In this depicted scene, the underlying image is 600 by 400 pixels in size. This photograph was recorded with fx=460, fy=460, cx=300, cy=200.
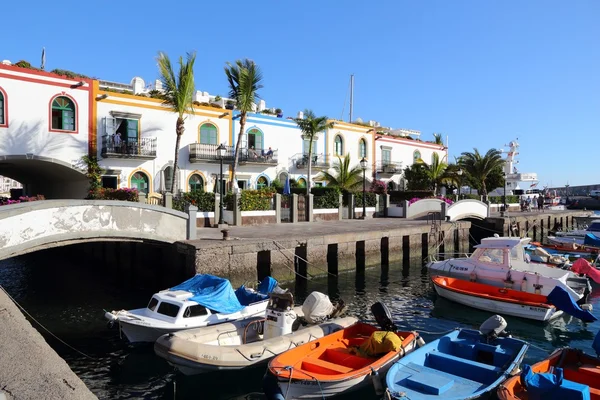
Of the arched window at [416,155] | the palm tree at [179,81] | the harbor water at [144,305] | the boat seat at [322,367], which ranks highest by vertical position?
the palm tree at [179,81]

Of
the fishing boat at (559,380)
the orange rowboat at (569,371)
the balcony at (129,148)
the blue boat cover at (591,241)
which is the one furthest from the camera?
the blue boat cover at (591,241)

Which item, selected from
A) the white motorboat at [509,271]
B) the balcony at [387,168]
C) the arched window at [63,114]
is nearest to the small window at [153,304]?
the white motorboat at [509,271]

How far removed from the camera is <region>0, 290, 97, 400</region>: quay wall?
5949 millimetres

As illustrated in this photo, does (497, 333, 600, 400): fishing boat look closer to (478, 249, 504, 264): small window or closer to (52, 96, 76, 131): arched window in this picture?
(478, 249, 504, 264): small window

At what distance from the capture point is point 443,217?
3303 cm

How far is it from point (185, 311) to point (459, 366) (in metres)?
7.12

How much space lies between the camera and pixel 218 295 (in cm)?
1342

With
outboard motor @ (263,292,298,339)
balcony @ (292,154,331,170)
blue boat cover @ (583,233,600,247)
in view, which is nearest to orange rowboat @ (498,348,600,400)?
outboard motor @ (263,292,298,339)

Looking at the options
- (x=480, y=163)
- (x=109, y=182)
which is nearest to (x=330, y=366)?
(x=109, y=182)

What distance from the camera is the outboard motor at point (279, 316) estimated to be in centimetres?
1184

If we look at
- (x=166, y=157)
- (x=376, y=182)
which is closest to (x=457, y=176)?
(x=376, y=182)

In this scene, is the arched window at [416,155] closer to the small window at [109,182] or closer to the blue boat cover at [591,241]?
the blue boat cover at [591,241]

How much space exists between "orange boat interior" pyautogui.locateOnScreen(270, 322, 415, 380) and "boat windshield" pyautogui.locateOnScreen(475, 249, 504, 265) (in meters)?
8.87

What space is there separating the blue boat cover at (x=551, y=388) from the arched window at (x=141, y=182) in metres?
26.1
